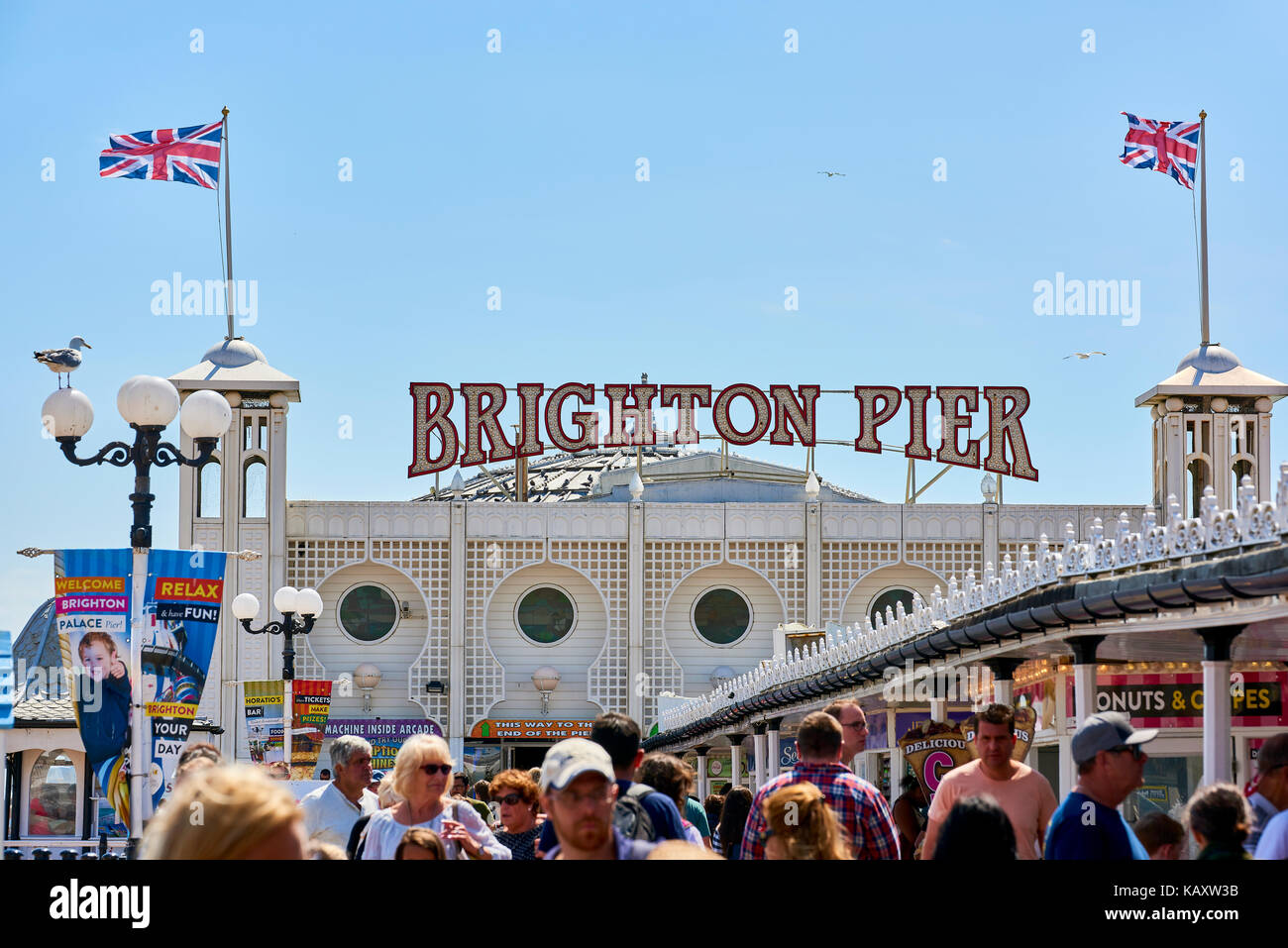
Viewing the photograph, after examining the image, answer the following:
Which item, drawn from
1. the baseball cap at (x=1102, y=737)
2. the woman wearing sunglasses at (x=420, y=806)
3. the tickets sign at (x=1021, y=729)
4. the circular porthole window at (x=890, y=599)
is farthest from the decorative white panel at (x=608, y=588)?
the baseball cap at (x=1102, y=737)

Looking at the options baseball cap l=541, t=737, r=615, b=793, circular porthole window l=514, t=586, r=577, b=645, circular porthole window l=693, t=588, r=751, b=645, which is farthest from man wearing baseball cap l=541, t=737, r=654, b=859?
circular porthole window l=693, t=588, r=751, b=645

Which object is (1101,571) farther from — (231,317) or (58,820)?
(231,317)

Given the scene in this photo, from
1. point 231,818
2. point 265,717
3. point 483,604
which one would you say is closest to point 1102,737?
point 231,818

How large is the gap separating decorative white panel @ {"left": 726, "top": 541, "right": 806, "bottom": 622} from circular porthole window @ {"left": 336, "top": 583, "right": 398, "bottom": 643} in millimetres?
9296

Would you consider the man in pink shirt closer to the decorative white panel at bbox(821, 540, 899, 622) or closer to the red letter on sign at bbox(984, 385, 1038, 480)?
the decorative white panel at bbox(821, 540, 899, 622)

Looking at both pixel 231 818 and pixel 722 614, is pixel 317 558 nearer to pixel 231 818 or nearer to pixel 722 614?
pixel 722 614

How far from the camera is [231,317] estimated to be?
44.2m

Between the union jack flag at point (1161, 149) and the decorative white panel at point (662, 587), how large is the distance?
49.3 ft

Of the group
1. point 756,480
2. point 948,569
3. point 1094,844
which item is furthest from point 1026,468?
point 1094,844

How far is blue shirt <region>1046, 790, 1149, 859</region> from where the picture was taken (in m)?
6.45

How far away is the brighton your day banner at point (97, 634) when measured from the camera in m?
12.9

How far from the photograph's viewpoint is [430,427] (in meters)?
45.4

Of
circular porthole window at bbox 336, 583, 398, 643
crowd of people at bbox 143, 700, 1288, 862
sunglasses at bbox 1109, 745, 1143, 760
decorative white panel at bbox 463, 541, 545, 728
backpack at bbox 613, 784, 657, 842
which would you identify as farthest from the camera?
circular porthole window at bbox 336, 583, 398, 643

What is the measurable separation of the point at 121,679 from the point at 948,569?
115 feet
